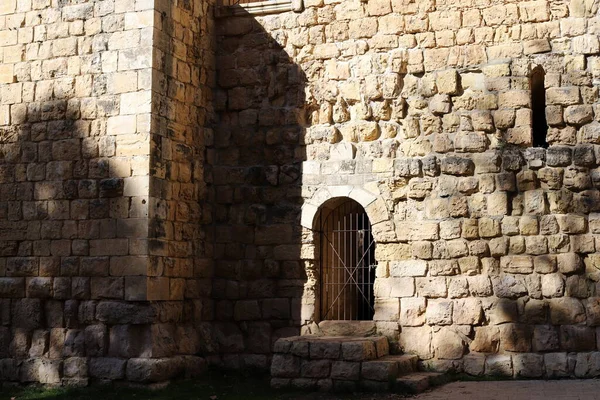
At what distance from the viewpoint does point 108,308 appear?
11219mm

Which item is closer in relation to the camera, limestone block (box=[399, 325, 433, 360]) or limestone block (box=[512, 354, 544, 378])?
limestone block (box=[512, 354, 544, 378])

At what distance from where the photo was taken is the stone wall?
11195mm

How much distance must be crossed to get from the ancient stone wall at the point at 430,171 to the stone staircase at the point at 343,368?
2.63 ft

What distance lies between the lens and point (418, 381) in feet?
33.1

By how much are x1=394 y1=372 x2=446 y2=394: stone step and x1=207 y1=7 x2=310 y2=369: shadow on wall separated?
209 cm

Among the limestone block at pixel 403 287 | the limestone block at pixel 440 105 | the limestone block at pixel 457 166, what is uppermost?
the limestone block at pixel 440 105

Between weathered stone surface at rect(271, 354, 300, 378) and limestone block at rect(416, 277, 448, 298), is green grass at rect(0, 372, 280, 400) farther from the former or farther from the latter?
limestone block at rect(416, 277, 448, 298)

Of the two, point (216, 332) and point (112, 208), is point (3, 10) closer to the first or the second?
point (112, 208)

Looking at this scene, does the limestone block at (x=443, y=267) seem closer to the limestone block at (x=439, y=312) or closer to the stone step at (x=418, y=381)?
the limestone block at (x=439, y=312)

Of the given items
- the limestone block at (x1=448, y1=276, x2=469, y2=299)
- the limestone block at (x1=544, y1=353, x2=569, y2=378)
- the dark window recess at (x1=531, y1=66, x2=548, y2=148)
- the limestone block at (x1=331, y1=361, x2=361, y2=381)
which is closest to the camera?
the limestone block at (x1=331, y1=361, x2=361, y2=381)

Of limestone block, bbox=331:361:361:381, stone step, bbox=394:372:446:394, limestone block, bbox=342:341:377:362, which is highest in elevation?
limestone block, bbox=342:341:377:362

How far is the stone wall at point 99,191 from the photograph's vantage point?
36.7 ft

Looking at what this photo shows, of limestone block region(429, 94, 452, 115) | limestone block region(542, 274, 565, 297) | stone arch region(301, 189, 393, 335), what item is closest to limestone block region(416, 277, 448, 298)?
stone arch region(301, 189, 393, 335)

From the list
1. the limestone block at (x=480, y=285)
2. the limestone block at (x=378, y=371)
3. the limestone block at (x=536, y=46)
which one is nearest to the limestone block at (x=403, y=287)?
the limestone block at (x=480, y=285)
